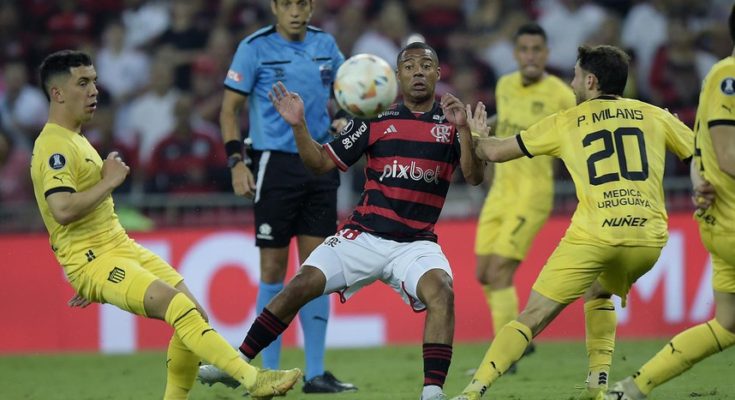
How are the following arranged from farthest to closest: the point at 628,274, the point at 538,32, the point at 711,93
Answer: the point at 538,32 → the point at 628,274 → the point at 711,93

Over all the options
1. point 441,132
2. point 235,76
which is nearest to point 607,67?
point 441,132

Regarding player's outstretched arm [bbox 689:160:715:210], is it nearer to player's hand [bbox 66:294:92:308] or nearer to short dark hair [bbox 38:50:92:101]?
player's hand [bbox 66:294:92:308]

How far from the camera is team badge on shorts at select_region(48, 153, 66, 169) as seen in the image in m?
6.96

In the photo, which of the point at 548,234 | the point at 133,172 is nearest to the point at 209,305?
the point at 133,172

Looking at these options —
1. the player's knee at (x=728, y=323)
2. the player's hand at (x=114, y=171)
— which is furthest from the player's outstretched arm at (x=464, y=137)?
the player's hand at (x=114, y=171)

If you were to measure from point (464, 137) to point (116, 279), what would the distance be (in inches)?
89.1

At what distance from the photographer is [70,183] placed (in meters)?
6.96

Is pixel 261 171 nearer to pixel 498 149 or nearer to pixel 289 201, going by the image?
pixel 289 201

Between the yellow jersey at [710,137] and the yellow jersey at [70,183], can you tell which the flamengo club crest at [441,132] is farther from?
the yellow jersey at [70,183]

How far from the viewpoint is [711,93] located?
21.3 feet

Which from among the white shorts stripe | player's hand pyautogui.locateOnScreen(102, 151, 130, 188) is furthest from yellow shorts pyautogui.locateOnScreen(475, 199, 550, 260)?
player's hand pyautogui.locateOnScreen(102, 151, 130, 188)

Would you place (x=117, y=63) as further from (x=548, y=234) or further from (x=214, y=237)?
(x=548, y=234)

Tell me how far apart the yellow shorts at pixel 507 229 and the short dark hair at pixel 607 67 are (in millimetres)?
3274

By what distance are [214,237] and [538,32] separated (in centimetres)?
431
